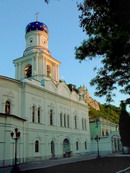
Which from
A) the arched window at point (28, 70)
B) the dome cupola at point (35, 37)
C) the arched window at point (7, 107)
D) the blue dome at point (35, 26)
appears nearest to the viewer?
the arched window at point (7, 107)

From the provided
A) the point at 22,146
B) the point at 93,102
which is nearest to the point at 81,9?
the point at 22,146

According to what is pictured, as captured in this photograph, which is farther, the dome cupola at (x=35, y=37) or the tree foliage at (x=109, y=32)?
the dome cupola at (x=35, y=37)

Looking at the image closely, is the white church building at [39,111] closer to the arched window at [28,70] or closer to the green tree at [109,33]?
the arched window at [28,70]

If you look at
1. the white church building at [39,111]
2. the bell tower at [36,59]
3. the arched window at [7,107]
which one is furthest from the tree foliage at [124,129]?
the arched window at [7,107]

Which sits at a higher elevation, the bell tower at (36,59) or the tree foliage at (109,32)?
the bell tower at (36,59)

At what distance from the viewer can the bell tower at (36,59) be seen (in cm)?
2984

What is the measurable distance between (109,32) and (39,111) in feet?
68.2

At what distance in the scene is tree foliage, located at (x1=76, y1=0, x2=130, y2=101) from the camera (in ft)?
17.6

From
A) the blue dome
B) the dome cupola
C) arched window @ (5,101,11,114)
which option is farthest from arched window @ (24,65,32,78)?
arched window @ (5,101,11,114)

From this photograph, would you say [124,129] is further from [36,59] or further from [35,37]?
[35,37]

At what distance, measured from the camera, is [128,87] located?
9242mm

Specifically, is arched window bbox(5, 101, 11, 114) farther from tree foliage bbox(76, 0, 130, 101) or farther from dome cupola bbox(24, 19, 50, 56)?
tree foliage bbox(76, 0, 130, 101)

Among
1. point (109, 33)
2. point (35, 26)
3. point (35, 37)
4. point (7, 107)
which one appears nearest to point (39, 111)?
point (7, 107)

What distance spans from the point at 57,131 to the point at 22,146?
24.9 feet
